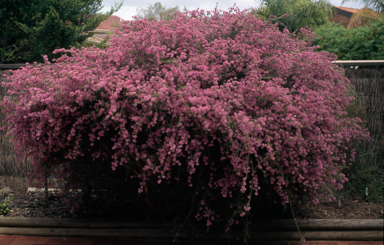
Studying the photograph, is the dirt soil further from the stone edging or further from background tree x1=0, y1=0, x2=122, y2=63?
background tree x1=0, y1=0, x2=122, y2=63

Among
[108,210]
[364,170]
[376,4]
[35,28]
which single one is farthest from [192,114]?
[376,4]

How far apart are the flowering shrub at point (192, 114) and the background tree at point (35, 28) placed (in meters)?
9.16

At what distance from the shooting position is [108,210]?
424cm

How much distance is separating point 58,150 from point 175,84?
1.20 metres

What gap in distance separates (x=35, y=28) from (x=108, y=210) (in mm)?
9471

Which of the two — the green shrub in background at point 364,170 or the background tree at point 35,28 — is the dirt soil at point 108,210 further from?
the background tree at point 35,28

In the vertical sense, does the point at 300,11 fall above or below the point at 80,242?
above

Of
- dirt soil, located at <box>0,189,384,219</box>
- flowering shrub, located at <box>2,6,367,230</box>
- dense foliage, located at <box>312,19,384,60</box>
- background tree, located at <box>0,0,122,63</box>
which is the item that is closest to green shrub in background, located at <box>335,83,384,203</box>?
A: dirt soil, located at <box>0,189,384,219</box>

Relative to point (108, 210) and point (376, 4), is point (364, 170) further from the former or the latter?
point (376, 4)

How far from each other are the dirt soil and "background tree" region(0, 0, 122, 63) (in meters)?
8.02

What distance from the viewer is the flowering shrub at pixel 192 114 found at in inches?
122

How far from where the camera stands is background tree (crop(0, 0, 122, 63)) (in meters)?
12.1

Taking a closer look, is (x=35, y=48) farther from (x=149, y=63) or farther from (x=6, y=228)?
(x=149, y=63)

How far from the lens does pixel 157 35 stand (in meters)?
3.63
